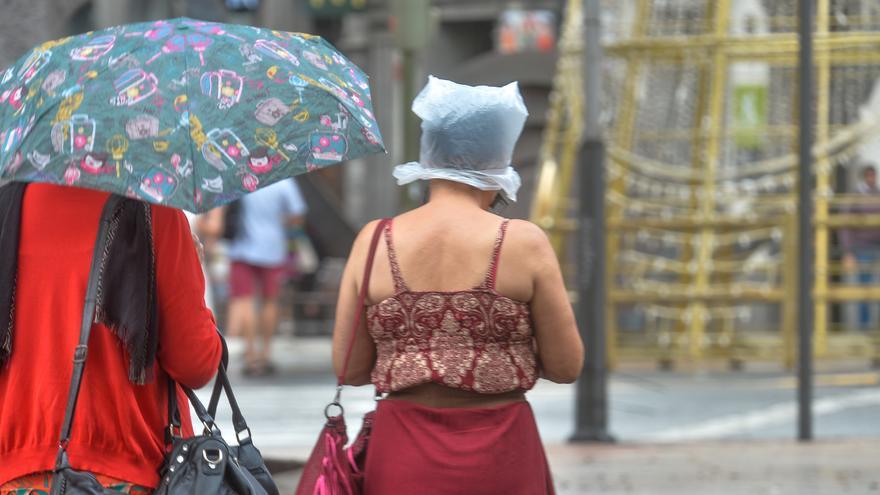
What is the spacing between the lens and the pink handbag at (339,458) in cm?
428

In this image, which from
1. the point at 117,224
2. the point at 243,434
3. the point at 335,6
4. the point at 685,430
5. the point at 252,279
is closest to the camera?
the point at 117,224

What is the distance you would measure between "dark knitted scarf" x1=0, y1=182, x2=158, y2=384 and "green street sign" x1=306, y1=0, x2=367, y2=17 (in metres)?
11.4

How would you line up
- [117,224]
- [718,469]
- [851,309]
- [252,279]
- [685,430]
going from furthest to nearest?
[851,309] < [252,279] < [685,430] < [718,469] < [117,224]

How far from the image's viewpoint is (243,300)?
14.9m

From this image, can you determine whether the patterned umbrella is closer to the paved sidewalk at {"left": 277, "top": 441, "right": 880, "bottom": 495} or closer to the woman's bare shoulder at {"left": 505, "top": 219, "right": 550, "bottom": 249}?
the woman's bare shoulder at {"left": 505, "top": 219, "right": 550, "bottom": 249}

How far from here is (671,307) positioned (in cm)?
1538

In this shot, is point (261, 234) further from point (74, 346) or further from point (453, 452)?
point (74, 346)

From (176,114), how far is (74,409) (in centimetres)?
Result: 63

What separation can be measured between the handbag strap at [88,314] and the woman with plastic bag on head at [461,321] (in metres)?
0.72

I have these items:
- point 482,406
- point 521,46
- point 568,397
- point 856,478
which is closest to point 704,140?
point 568,397

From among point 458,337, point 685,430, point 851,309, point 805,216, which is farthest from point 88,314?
point 851,309

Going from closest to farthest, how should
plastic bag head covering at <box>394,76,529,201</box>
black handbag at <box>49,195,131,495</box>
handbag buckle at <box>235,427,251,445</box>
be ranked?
black handbag at <box>49,195,131,495</box>
handbag buckle at <box>235,427,251,445</box>
plastic bag head covering at <box>394,76,529,201</box>

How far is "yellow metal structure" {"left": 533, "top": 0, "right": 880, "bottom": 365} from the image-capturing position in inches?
598

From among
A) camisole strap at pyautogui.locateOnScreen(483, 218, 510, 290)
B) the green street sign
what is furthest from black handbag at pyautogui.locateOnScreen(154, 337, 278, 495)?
the green street sign
